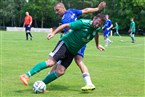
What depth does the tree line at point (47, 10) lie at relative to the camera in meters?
75.0

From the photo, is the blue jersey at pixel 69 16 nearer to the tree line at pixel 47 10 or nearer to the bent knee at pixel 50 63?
the bent knee at pixel 50 63

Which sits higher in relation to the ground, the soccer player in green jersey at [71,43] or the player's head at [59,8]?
the player's head at [59,8]

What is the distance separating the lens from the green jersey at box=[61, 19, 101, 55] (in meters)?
7.60

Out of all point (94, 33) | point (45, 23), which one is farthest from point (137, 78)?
point (45, 23)

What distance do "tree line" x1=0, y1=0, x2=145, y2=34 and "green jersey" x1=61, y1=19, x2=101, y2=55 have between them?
6655cm

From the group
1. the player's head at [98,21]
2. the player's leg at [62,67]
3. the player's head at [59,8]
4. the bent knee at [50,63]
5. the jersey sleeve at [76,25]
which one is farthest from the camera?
the player's head at [59,8]

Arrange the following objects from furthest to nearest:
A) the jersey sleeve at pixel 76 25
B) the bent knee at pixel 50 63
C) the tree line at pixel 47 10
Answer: the tree line at pixel 47 10
the bent knee at pixel 50 63
the jersey sleeve at pixel 76 25

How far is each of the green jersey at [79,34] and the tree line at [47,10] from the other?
66555 millimetres

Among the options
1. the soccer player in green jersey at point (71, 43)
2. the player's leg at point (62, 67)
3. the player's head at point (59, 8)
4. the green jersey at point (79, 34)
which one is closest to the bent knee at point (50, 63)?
the soccer player in green jersey at point (71, 43)

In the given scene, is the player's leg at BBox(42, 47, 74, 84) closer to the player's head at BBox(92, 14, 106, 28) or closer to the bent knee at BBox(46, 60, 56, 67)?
the bent knee at BBox(46, 60, 56, 67)

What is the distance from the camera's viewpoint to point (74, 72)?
11.1 meters

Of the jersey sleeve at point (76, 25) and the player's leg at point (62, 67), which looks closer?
the jersey sleeve at point (76, 25)

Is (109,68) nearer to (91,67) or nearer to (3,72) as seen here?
(91,67)

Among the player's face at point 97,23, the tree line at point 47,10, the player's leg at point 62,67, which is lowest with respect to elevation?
the tree line at point 47,10
